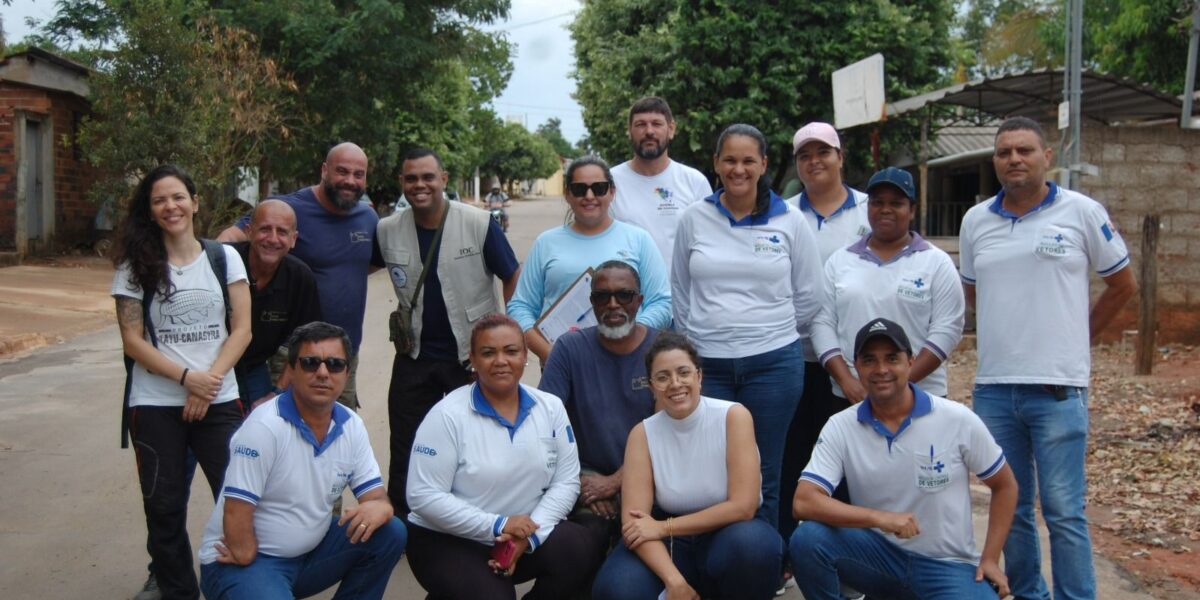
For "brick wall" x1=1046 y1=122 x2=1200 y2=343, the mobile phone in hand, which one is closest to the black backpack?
the mobile phone in hand

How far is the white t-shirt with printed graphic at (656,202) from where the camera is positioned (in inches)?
216

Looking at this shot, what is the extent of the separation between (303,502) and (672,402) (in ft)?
4.65

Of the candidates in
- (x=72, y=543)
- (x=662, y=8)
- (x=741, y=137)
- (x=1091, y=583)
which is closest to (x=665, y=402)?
(x=741, y=137)

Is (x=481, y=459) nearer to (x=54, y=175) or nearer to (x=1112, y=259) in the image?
(x=1112, y=259)

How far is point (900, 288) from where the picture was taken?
14.8ft

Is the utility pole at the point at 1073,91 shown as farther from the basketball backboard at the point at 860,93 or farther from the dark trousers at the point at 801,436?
the dark trousers at the point at 801,436

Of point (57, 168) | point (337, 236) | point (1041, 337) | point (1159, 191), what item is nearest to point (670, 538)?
point (1041, 337)

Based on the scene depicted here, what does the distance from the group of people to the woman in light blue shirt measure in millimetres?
14

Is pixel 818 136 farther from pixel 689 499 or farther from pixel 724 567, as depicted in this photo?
pixel 724 567

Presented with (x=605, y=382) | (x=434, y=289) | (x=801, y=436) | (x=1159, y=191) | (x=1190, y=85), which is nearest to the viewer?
(x=605, y=382)

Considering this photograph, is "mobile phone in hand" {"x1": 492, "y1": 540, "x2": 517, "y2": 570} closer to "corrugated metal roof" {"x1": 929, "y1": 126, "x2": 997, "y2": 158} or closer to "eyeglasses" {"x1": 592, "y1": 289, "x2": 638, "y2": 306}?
"eyeglasses" {"x1": 592, "y1": 289, "x2": 638, "y2": 306}

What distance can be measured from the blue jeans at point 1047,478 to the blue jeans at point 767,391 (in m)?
0.83

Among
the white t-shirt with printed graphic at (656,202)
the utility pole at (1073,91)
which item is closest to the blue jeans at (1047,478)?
the white t-shirt with printed graphic at (656,202)

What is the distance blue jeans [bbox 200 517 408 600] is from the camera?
381 cm
